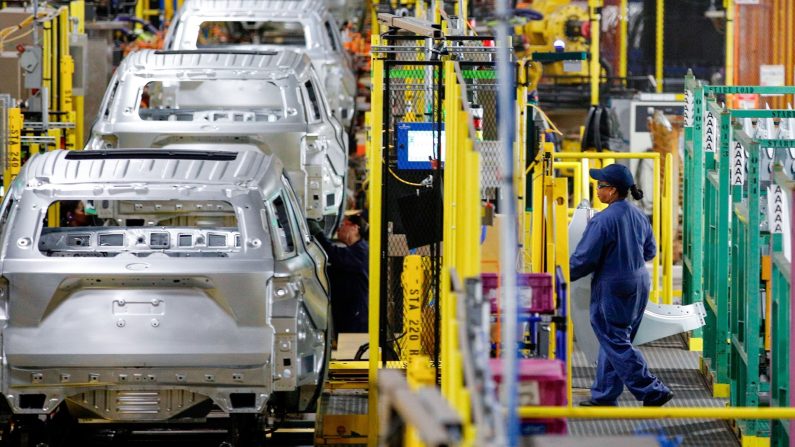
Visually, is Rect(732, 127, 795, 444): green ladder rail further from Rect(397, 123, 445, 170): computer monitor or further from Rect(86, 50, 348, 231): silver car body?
Rect(86, 50, 348, 231): silver car body

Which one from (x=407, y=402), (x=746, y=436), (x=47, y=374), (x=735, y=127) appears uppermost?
(x=735, y=127)

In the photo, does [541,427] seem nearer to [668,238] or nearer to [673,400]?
[673,400]

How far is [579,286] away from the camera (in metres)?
10.1

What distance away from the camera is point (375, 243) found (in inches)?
322

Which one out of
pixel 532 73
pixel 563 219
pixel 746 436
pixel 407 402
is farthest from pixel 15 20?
pixel 407 402

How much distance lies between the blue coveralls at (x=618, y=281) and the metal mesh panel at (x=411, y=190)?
3.22 ft

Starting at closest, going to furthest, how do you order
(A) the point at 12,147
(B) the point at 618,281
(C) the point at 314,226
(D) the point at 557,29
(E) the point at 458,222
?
Result: (E) the point at 458,222 → (B) the point at 618,281 → (A) the point at 12,147 → (C) the point at 314,226 → (D) the point at 557,29

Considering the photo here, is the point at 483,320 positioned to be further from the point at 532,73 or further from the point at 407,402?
the point at 532,73

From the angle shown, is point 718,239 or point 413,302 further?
point 718,239

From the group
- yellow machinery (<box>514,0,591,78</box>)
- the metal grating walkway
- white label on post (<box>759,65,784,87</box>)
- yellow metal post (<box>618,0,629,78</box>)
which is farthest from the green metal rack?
white label on post (<box>759,65,784,87</box>)

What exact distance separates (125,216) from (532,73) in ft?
14.2

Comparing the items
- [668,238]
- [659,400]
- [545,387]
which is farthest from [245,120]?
[545,387]

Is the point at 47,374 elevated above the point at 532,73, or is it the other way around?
the point at 532,73

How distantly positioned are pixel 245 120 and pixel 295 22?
3.44m
